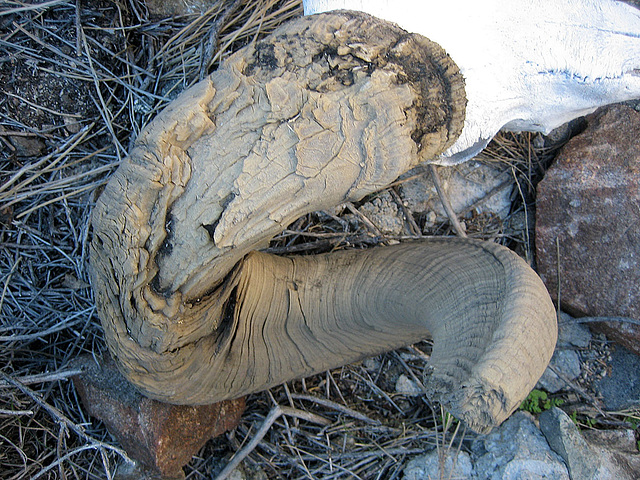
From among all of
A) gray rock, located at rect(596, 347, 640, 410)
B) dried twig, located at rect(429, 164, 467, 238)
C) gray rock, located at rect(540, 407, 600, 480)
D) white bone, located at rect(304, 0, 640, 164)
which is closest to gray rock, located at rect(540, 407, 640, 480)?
gray rock, located at rect(540, 407, 600, 480)

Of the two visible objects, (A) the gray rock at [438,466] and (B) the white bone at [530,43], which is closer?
(B) the white bone at [530,43]

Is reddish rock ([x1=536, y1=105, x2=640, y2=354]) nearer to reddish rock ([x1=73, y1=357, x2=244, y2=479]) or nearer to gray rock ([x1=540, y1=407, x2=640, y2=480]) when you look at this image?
gray rock ([x1=540, y1=407, x2=640, y2=480])

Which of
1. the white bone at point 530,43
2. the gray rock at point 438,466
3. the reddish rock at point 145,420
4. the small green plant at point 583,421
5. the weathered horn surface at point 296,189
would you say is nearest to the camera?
the weathered horn surface at point 296,189

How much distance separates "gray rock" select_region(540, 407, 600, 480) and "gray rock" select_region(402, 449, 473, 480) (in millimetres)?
326

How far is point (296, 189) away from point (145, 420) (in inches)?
42.6

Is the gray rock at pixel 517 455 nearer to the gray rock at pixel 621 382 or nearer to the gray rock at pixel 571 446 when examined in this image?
the gray rock at pixel 571 446

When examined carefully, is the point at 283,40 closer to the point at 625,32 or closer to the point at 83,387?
the point at 625,32

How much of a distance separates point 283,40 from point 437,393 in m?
0.92

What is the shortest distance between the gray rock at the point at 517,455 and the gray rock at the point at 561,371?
22 cm

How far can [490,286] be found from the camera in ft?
3.82

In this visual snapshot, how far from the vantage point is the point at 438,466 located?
71.2 inches

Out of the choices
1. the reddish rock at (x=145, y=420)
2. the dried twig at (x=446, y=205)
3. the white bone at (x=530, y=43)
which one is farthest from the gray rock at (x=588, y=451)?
the reddish rock at (x=145, y=420)

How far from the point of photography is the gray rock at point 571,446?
1.67 metres

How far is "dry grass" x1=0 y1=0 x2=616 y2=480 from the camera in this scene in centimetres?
179
